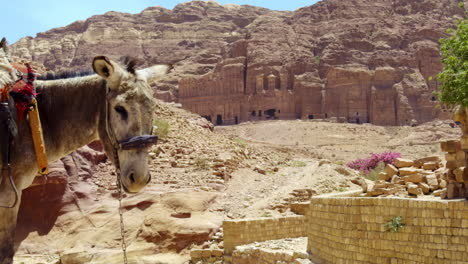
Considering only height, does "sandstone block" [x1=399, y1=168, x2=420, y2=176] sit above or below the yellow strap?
below

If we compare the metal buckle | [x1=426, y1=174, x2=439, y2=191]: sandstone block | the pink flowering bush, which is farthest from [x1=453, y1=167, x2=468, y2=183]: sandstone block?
the pink flowering bush

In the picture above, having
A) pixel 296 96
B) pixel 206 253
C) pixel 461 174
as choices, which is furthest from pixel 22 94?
pixel 296 96

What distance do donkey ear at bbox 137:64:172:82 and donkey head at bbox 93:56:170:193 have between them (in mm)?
118

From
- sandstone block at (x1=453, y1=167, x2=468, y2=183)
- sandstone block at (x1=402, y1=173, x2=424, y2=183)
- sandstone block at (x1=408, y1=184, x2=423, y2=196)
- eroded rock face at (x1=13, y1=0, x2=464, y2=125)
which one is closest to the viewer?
sandstone block at (x1=453, y1=167, x2=468, y2=183)

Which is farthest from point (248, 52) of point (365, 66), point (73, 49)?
point (73, 49)

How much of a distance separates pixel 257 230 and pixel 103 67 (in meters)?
11.7

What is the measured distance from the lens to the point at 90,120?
3.42 meters

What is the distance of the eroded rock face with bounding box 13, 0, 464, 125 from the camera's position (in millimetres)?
72312

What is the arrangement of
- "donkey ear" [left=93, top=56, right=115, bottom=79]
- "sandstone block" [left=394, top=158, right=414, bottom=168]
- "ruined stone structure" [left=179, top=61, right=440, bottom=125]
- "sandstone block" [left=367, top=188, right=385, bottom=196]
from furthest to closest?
1. "ruined stone structure" [left=179, top=61, right=440, bottom=125]
2. "sandstone block" [left=394, top=158, right=414, bottom=168]
3. "sandstone block" [left=367, top=188, right=385, bottom=196]
4. "donkey ear" [left=93, top=56, right=115, bottom=79]

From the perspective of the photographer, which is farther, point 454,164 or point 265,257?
point 265,257

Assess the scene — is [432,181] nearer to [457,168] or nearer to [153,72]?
[457,168]

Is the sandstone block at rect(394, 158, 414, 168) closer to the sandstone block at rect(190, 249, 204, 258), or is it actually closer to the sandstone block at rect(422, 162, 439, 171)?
the sandstone block at rect(422, 162, 439, 171)

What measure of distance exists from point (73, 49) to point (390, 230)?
113m

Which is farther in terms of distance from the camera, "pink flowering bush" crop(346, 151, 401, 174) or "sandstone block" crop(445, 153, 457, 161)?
"pink flowering bush" crop(346, 151, 401, 174)
